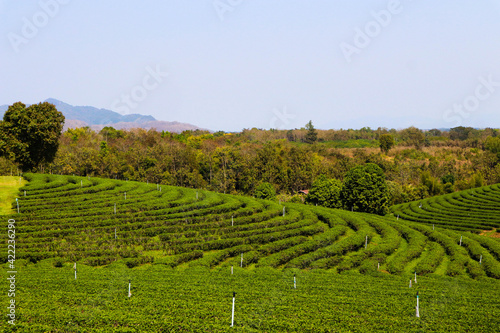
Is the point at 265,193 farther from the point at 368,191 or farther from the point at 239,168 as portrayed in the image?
the point at 239,168

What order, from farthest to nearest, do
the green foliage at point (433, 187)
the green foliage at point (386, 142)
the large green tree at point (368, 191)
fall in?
the green foliage at point (386, 142), the green foliage at point (433, 187), the large green tree at point (368, 191)

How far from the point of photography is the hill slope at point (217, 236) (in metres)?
28.0

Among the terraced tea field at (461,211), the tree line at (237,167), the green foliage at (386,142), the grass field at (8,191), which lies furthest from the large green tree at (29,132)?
the green foliage at (386,142)

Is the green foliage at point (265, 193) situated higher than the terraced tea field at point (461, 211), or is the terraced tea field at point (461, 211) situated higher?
the green foliage at point (265, 193)

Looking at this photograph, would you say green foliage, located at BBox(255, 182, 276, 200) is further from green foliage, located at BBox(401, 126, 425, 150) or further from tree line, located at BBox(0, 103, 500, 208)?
green foliage, located at BBox(401, 126, 425, 150)

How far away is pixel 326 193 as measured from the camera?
59750 millimetres

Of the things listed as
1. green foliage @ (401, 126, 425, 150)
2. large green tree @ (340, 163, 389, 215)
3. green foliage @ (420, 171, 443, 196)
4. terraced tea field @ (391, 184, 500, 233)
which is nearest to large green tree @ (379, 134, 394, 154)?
green foliage @ (401, 126, 425, 150)

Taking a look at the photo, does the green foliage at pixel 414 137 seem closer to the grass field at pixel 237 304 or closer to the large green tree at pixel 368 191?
the large green tree at pixel 368 191

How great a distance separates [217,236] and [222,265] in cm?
611

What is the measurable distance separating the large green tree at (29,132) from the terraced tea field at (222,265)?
6.57 metres

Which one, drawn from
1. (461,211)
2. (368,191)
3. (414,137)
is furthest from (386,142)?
(368,191)

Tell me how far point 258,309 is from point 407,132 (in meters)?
165

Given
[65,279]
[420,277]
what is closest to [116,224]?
[65,279]

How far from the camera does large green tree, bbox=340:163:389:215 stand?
54188mm
